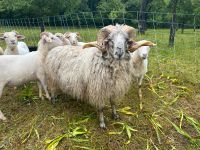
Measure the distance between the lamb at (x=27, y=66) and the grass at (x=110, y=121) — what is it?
0.50 meters

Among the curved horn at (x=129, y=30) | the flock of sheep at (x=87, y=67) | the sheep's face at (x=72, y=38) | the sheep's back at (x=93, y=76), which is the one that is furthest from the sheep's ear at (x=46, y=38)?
the curved horn at (x=129, y=30)

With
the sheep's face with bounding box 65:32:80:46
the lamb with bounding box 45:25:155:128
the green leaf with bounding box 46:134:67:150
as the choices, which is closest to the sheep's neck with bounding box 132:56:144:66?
the lamb with bounding box 45:25:155:128

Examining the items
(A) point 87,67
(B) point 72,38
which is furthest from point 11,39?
(A) point 87,67

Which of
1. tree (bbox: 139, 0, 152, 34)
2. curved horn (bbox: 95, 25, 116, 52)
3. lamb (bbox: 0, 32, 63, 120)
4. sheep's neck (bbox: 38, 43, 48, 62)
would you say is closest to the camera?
curved horn (bbox: 95, 25, 116, 52)

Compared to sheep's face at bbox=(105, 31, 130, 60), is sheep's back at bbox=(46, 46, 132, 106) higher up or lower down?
lower down

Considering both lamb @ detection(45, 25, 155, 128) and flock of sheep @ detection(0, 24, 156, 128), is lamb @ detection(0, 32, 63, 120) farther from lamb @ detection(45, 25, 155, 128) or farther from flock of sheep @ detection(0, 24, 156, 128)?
lamb @ detection(45, 25, 155, 128)

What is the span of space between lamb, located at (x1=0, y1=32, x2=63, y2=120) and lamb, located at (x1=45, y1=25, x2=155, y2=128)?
2.14 ft

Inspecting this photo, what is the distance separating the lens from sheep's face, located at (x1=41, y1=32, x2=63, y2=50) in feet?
18.0

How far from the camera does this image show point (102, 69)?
4.43 metres

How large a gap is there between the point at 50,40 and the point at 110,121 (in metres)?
1.77

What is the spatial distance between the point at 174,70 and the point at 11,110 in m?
3.70

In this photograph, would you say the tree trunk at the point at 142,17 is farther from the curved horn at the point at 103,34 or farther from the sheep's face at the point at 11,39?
the curved horn at the point at 103,34

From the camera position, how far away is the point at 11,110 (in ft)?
18.0

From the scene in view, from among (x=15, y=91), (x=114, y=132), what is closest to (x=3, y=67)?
(x=15, y=91)
